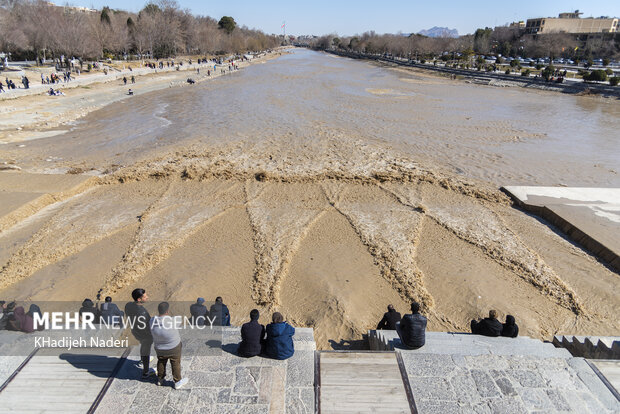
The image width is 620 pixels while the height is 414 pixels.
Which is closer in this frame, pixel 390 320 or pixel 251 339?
pixel 251 339

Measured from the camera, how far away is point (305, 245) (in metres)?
10.6

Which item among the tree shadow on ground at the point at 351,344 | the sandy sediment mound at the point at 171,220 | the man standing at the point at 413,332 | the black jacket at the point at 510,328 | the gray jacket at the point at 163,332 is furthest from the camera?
the sandy sediment mound at the point at 171,220

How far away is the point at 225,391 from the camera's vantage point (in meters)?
4.70

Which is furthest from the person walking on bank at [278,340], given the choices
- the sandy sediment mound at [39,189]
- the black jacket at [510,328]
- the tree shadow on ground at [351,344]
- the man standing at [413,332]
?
the sandy sediment mound at [39,189]

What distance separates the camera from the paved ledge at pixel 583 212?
10103 millimetres

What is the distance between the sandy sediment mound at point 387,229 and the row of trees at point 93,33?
146 feet

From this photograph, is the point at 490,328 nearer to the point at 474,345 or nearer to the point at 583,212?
the point at 474,345

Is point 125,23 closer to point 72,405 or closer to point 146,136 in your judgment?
point 146,136

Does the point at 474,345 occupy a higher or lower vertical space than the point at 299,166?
lower

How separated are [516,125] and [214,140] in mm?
20779

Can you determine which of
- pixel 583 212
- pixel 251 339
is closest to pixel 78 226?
pixel 251 339

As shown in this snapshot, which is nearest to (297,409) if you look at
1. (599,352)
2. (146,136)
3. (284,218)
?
(599,352)

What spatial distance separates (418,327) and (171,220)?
875 centimetres

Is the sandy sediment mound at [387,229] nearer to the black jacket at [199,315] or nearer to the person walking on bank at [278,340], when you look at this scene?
the person walking on bank at [278,340]
